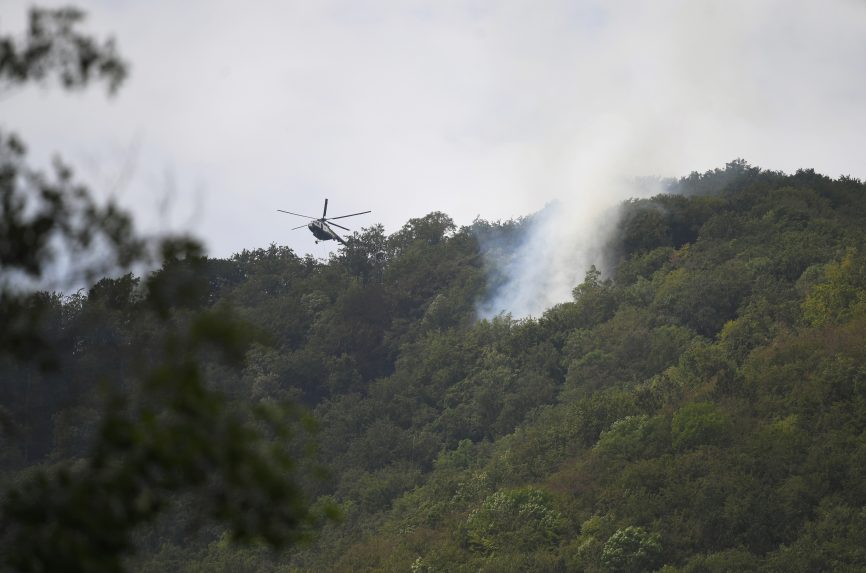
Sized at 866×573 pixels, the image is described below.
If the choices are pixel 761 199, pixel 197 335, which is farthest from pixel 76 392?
pixel 761 199

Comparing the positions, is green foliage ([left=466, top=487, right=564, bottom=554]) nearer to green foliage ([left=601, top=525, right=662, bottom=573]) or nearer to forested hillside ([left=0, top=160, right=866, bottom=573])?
forested hillside ([left=0, top=160, right=866, bottom=573])

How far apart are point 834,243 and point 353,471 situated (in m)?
25.7

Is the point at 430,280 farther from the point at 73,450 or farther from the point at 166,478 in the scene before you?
the point at 166,478

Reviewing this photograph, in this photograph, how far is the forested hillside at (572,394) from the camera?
1734 inches

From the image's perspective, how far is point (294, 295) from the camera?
83625 mm

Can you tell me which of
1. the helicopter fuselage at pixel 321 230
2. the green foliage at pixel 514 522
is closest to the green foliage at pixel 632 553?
the green foliage at pixel 514 522

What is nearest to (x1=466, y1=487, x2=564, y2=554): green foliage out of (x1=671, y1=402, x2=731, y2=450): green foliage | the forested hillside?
the forested hillside

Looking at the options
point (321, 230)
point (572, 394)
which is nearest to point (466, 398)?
point (572, 394)

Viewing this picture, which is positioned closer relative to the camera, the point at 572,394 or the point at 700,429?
the point at 700,429

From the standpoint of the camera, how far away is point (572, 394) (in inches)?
2375

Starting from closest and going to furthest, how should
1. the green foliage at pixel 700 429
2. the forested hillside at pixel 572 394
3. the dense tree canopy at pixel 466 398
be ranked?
the dense tree canopy at pixel 466 398 < the forested hillside at pixel 572 394 < the green foliage at pixel 700 429

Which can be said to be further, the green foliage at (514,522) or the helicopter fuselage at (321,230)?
the helicopter fuselage at (321,230)

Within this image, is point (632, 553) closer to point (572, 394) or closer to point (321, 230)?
point (572, 394)

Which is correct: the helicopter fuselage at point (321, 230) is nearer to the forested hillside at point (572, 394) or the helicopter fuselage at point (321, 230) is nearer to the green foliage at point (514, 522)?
the forested hillside at point (572, 394)
